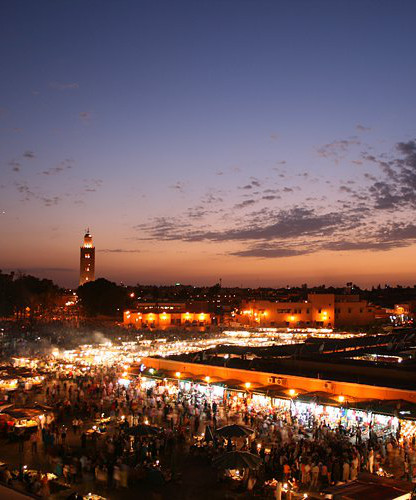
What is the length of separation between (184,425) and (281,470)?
230 inches

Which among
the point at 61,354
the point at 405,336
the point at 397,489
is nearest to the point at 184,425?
the point at 397,489

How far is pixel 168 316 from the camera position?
266 feet

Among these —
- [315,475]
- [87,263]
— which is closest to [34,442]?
[315,475]

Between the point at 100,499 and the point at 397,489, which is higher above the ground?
the point at 397,489

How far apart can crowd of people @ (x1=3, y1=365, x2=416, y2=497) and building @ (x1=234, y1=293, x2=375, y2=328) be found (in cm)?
4911

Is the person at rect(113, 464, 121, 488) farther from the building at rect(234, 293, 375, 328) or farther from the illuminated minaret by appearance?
the illuminated minaret

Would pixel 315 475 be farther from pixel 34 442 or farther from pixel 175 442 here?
pixel 34 442

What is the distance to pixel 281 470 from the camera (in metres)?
14.3

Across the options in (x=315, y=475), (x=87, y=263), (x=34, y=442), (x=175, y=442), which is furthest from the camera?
(x=87, y=263)

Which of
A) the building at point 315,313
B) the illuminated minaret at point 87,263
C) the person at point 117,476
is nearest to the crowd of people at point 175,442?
the person at point 117,476

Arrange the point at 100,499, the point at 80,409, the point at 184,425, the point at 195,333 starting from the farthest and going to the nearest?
the point at 195,333 < the point at 80,409 < the point at 184,425 < the point at 100,499

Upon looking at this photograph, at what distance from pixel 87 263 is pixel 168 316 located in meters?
78.9

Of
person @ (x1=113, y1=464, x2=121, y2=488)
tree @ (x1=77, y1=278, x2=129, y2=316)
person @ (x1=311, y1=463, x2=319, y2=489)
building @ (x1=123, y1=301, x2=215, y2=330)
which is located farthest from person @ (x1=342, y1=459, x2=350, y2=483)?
tree @ (x1=77, y1=278, x2=129, y2=316)

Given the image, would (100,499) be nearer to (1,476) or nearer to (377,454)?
(1,476)
